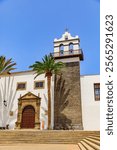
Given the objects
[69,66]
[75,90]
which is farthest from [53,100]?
[69,66]

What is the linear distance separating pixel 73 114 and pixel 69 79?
4.11 meters

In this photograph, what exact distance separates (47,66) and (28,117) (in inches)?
261

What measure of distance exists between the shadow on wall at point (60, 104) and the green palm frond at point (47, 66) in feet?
5.22

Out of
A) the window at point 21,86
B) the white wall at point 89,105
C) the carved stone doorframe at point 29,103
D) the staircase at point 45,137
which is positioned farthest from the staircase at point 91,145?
the window at point 21,86

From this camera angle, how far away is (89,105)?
21953 millimetres

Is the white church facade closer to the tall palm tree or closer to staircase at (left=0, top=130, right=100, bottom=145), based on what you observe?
the tall palm tree

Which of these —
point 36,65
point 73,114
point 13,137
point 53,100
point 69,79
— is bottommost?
point 13,137

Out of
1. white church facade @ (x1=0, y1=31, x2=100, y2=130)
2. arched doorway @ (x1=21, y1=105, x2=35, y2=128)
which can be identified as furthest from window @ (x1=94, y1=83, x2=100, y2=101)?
arched doorway @ (x1=21, y1=105, x2=35, y2=128)

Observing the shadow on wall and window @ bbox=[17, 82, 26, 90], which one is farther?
window @ bbox=[17, 82, 26, 90]

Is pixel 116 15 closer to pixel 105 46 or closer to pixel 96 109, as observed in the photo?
pixel 105 46

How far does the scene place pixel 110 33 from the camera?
2.46 metres

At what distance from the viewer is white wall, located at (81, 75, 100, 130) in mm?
21438

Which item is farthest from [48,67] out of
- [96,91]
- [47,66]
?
[96,91]

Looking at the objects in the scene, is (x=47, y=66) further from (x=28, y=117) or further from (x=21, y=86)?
(x=28, y=117)
